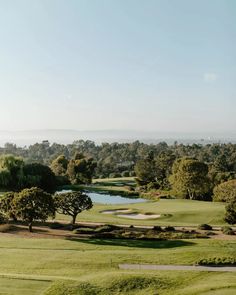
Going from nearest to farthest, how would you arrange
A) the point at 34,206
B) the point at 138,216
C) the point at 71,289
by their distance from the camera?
the point at 71,289 → the point at 34,206 → the point at 138,216

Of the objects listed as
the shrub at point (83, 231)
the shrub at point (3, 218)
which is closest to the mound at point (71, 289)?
the shrub at point (83, 231)

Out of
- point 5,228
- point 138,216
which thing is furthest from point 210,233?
point 5,228

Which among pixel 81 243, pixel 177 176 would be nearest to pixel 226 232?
pixel 81 243

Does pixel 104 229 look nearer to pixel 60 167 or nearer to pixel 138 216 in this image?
pixel 138 216

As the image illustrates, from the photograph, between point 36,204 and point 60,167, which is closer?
point 36,204

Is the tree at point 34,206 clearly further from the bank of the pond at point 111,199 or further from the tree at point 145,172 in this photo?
the tree at point 145,172

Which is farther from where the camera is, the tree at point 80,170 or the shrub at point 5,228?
the tree at point 80,170
